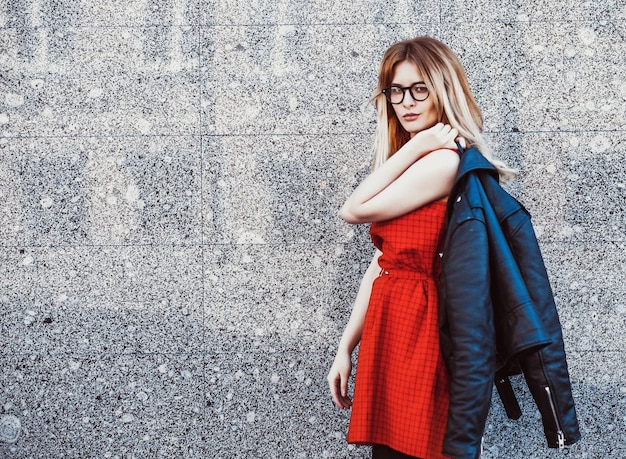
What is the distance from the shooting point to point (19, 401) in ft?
10.0

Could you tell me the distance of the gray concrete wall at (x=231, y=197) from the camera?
119 inches

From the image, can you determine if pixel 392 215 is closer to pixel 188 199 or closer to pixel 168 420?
pixel 188 199

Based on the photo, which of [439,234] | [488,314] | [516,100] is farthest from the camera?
[516,100]

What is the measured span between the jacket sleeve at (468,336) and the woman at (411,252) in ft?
0.40

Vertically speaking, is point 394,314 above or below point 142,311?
above

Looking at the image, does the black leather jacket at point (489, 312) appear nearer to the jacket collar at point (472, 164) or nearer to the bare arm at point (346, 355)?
the jacket collar at point (472, 164)

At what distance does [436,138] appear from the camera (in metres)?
2.06

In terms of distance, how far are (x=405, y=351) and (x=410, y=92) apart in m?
0.92

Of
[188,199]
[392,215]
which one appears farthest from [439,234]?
[188,199]

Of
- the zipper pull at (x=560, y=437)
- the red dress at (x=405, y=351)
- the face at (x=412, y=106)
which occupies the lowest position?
the zipper pull at (x=560, y=437)

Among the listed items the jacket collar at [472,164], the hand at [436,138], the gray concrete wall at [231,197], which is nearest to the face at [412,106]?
the hand at [436,138]

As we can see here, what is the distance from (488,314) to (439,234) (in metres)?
0.34

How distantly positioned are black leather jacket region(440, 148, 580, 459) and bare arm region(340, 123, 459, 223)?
73 millimetres

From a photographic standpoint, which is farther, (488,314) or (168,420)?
(168,420)
